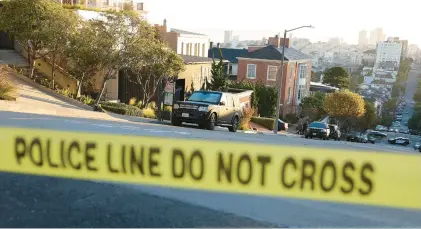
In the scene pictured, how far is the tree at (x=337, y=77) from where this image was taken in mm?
71625

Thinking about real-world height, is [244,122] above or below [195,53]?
below

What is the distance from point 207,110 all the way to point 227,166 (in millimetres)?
10556

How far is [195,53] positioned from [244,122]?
83.4ft

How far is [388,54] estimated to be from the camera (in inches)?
3939

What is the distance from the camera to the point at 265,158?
15.6 ft

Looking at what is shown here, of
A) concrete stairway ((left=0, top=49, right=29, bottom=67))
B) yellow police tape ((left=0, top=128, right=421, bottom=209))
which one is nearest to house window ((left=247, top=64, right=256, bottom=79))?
concrete stairway ((left=0, top=49, right=29, bottom=67))

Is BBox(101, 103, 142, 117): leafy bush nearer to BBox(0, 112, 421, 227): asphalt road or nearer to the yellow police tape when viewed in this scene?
the yellow police tape

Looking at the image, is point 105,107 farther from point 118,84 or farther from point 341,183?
point 341,183

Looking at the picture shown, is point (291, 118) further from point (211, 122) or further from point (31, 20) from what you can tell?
point (211, 122)

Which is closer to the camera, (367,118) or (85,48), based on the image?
(85,48)

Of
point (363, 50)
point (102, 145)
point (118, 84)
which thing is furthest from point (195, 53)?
point (363, 50)

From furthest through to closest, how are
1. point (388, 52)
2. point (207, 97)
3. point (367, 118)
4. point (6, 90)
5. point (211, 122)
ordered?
point (388, 52)
point (367, 118)
point (207, 97)
point (211, 122)
point (6, 90)

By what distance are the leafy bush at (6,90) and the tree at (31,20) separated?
3.43 meters

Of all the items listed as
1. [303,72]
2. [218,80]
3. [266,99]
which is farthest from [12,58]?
[303,72]
